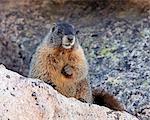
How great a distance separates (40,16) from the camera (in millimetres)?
8438

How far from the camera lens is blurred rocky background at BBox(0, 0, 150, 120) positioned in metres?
6.59

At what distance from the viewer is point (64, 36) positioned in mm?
5723

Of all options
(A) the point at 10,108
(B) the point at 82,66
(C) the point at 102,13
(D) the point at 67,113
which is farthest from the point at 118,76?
(A) the point at 10,108

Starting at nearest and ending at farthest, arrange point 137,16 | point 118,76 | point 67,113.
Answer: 1. point 67,113
2. point 118,76
3. point 137,16

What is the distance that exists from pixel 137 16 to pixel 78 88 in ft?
6.91

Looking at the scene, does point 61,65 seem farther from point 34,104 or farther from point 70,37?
point 34,104

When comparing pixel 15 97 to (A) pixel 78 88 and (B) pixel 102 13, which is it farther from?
(B) pixel 102 13

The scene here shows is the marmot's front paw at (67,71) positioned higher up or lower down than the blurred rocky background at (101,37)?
higher up

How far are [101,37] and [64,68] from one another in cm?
182

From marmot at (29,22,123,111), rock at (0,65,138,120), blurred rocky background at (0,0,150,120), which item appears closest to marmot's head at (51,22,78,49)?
marmot at (29,22,123,111)

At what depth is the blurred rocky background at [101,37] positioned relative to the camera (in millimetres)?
6594

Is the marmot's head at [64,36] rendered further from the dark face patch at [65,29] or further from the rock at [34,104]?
the rock at [34,104]

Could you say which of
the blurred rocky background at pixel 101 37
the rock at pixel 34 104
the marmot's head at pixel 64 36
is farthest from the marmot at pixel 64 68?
the rock at pixel 34 104

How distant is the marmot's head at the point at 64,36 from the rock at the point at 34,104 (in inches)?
44.5
